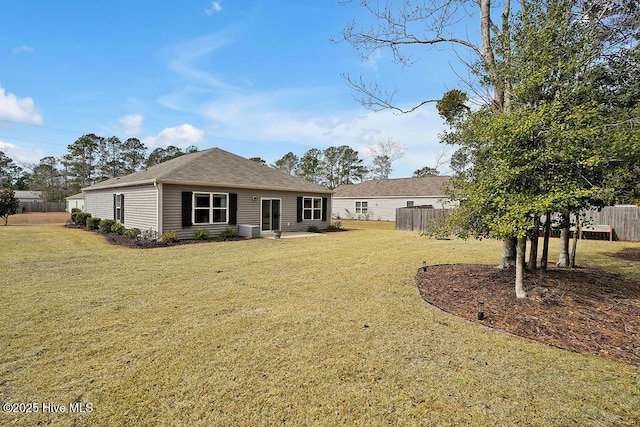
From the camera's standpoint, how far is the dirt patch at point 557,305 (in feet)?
12.1

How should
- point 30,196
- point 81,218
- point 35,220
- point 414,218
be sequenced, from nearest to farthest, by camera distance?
1. point 414,218
2. point 81,218
3. point 35,220
4. point 30,196

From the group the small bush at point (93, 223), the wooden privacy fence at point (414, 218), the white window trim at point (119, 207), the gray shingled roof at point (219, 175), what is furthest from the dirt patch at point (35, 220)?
the wooden privacy fence at point (414, 218)

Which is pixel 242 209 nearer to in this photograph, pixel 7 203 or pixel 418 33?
pixel 418 33

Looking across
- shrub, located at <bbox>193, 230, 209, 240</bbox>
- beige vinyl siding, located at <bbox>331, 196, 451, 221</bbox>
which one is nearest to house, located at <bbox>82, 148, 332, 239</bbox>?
shrub, located at <bbox>193, 230, 209, 240</bbox>

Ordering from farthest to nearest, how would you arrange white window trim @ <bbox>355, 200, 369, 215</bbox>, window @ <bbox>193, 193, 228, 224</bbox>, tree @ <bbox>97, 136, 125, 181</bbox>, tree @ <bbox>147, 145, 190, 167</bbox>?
1. tree @ <bbox>147, 145, 190, 167</bbox>
2. tree @ <bbox>97, 136, 125, 181</bbox>
3. white window trim @ <bbox>355, 200, 369, 215</bbox>
4. window @ <bbox>193, 193, 228, 224</bbox>

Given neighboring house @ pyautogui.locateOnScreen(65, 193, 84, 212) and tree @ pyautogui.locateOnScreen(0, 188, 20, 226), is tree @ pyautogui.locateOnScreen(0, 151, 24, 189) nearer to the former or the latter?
neighboring house @ pyautogui.locateOnScreen(65, 193, 84, 212)

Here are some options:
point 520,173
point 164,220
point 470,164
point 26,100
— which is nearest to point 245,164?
point 164,220

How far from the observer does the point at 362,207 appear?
31.7 metres

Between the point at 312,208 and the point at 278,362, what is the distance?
49.5 feet

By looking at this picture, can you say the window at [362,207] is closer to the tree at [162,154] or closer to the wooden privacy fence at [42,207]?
the tree at [162,154]

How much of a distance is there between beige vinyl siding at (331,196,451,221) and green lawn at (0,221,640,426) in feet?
75.8

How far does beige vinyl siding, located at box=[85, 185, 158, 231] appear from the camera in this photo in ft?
→ 42.4

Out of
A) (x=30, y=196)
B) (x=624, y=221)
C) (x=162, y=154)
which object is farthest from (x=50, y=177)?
(x=624, y=221)

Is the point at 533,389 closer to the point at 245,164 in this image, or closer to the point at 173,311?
the point at 173,311
